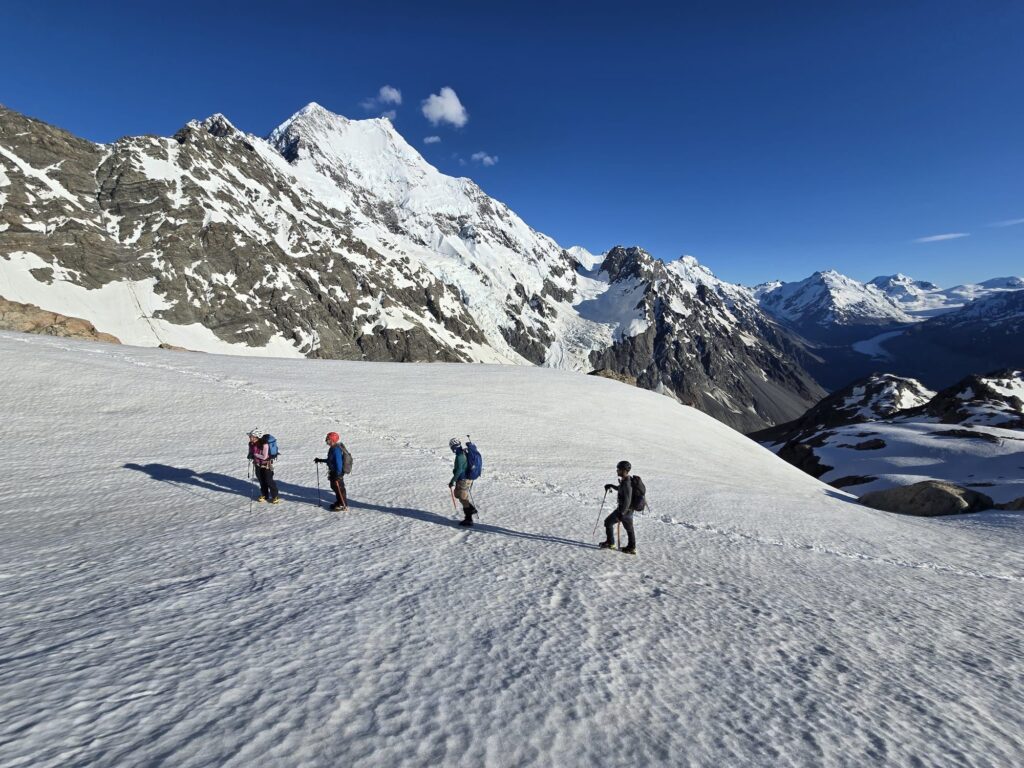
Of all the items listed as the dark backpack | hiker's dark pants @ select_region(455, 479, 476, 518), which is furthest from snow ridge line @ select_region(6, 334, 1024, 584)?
hiker's dark pants @ select_region(455, 479, 476, 518)

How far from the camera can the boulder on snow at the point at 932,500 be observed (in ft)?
72.8

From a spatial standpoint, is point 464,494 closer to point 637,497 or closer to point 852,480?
point 637,497

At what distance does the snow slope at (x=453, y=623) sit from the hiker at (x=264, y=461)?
21.2 inches

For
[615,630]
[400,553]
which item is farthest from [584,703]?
[400,553]

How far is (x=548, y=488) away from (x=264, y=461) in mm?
8842

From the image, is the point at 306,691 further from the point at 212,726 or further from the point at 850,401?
the point at 850,401

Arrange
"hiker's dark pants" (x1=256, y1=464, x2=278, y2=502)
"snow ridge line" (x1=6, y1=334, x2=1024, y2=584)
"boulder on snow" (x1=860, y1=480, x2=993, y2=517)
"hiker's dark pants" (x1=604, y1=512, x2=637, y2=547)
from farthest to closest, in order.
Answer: "boulder on snow" (x1=860, y1=480, x2=993, y2=517) → "snow ridge line" (x1=6, y1=334, x2=1024, y2=584) → "hiker's dark pants" (x1=256, y1=464, x2=278, y2=502) → "hiker's dark pants" (x1=604, y1=512, x2=637, y2=547)

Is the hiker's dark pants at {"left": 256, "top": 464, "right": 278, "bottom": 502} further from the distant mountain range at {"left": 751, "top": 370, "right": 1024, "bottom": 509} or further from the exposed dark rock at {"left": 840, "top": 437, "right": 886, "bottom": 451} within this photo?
the exposed dark rock at {"left": 840, "top": 437, "right": 886, "bottom": 451}

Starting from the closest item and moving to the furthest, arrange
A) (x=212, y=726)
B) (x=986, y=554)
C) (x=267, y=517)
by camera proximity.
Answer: (x=212, y=726)
(x=267, y=517)
(x=986, y=554)

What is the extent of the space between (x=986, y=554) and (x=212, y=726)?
1936 centimetres

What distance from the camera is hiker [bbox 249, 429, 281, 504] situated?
38.8 feet

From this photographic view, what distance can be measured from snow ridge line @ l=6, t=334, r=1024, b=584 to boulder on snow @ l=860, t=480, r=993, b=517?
12393mm

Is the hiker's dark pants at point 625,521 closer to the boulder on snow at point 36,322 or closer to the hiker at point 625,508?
the hiker at point 625,508

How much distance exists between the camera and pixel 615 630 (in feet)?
24.2
